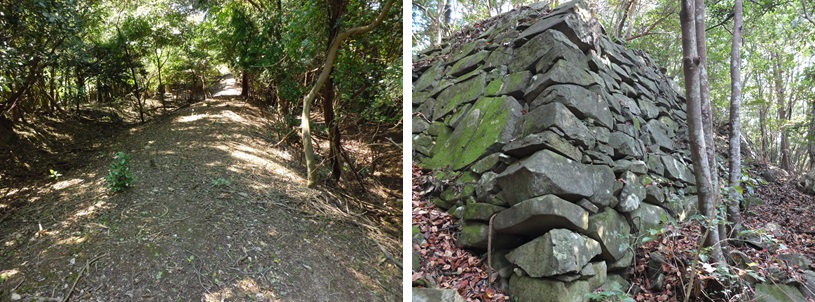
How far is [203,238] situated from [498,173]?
8.76ft

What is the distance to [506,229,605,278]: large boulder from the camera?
2.80 meters

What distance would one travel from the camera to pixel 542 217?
2.95m

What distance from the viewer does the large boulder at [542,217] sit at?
2.95 meters

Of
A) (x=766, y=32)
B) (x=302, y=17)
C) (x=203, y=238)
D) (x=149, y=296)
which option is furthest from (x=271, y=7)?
(x=766, y=32)

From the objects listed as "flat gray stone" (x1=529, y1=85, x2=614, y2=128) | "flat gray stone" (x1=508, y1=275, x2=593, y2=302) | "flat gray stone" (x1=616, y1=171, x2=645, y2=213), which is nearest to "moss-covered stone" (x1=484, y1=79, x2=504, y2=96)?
"flat gray stone" (x1=529, y1=85, x2=614, y2=128)

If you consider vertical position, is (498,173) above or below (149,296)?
above

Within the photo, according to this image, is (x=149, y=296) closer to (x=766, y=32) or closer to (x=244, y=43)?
(x=244, y=43)

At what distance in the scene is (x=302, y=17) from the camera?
198 inches

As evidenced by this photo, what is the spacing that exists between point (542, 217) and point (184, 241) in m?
3.01

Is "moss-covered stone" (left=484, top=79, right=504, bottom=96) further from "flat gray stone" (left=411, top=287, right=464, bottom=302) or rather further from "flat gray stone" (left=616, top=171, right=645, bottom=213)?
"flat gray stone" (left=411, top=287, right=464, bottom=302)

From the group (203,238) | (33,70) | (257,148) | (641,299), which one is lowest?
(641,299)

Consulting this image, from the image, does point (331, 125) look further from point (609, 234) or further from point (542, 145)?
point (609, 234)

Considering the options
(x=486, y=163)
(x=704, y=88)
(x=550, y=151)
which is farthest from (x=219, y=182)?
(x=704, y=88)

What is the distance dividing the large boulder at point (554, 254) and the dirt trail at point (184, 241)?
1487 millimetres
